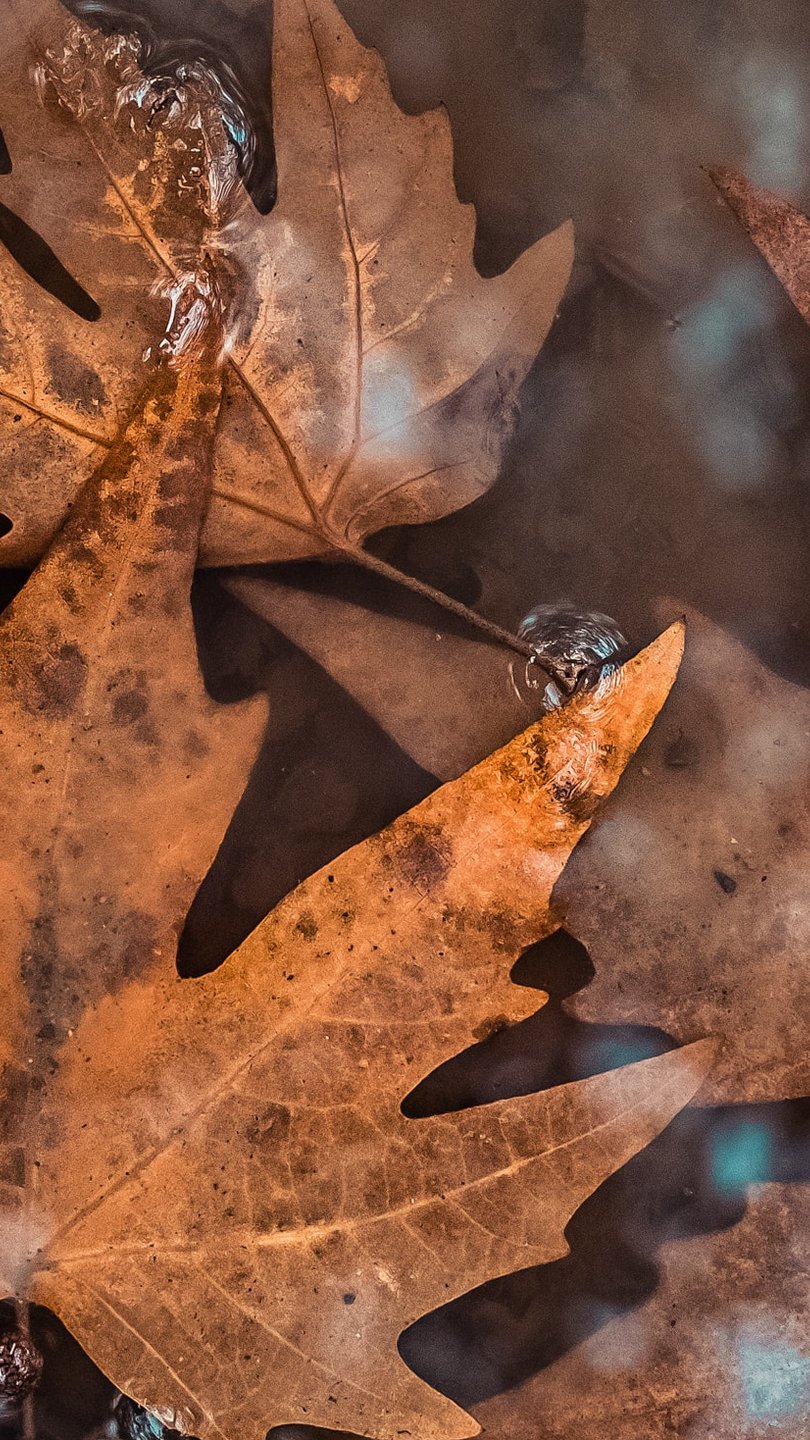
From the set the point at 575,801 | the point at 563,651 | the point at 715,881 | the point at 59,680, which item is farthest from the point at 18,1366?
the point at 563,651

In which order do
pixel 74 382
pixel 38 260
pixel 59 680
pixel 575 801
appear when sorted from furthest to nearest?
pixel 38 260 < pixel 74 382 < pixel 575 801 < pixel 59 680

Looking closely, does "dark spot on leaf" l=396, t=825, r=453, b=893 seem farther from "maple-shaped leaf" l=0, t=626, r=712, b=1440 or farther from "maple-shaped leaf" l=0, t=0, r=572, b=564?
"maple-shaped leaf" l=0, t=0, r=572, b=564

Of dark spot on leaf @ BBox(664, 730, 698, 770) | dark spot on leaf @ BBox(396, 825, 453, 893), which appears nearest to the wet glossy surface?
dark spot on leaf @ BBox(664, 730, 698, 770)

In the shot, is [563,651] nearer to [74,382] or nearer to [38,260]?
[74,382]

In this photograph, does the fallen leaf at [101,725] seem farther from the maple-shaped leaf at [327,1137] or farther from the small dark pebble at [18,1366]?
the small dark pebble at [18,1366]

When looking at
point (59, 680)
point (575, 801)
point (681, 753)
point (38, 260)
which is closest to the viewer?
point (59, 680)

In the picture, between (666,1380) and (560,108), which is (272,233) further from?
(666,1380)

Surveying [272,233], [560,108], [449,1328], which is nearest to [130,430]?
[272,233]

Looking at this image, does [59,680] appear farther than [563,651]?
No

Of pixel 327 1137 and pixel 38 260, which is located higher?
pixel 38 260
